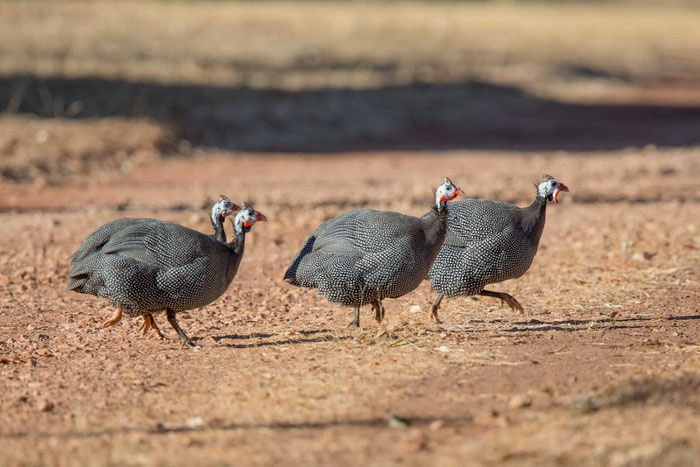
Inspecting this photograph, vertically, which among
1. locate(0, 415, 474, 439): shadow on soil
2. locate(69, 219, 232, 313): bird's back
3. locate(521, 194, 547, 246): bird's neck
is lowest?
locate(0, 415, 474, 439): shadow on soil

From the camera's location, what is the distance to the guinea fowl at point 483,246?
16.4 ft

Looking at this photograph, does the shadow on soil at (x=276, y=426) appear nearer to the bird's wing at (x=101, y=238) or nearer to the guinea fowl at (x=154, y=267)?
the guinea fowl at (x=154, y=267)

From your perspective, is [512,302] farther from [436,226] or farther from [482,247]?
[436,226]


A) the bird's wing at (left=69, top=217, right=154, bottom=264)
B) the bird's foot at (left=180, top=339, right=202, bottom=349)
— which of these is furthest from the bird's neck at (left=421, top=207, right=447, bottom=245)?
the bird's wing at (left=69, top=217, right=154, bottom=264)

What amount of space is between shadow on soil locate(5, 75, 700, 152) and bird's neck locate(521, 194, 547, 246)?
7755mm

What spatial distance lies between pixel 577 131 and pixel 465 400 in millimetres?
11920

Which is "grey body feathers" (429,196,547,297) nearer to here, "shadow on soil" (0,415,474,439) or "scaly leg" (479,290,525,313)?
"scaly leg" (479,290,525,313)

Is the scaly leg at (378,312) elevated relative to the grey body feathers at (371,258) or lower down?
lower down

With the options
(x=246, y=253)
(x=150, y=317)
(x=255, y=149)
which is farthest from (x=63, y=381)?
(x=255, y=149)

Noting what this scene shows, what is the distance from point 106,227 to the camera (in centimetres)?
480

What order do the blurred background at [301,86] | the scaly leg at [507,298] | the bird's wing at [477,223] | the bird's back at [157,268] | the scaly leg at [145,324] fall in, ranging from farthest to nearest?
1. the blurred background at [301,86]
2. the scaly leg at [507,298]
3. the bird's wing at [477,223]
4. the scaly leg at [145,324]
5. the bird's back at [157,268]

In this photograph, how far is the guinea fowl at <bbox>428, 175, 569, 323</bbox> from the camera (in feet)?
16.4

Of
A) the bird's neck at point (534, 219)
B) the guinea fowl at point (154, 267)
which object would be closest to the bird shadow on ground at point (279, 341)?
the guinea fowl at point (154, 267)

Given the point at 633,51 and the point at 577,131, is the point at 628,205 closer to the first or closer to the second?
the point at 577,131
